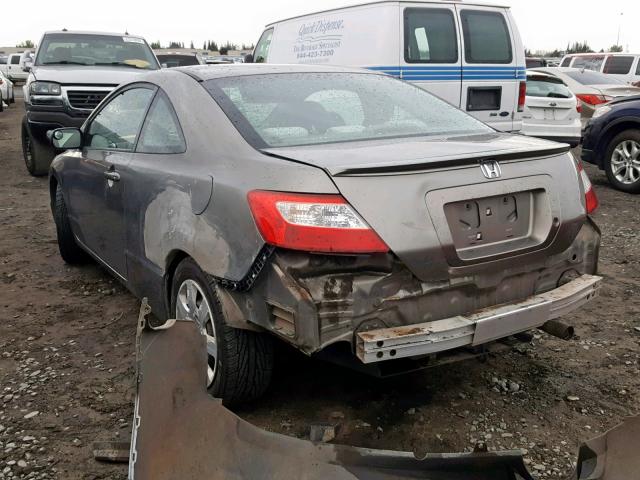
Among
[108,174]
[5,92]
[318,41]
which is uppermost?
[318,41]

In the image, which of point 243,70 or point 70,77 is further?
point 70,77

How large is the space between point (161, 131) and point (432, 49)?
5186 mm

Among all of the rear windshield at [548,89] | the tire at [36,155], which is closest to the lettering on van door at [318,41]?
the tire at [36,155]

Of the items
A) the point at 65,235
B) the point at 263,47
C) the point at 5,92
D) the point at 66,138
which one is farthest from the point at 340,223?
the point at 5,92

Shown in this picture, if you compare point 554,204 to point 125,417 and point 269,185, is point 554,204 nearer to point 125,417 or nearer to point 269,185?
point 269,185

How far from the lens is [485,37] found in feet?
26.8

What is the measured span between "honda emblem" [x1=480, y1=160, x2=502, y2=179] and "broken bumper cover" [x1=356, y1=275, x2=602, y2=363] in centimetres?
54

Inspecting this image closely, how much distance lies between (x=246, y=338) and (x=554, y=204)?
1.46m

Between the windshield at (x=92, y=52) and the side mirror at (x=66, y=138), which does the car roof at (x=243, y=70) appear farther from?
the windshield at (x=92, y=52)

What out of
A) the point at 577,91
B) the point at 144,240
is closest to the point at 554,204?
the point at 144,240

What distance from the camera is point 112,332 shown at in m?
4.08

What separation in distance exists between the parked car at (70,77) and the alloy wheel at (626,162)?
6.55 meters

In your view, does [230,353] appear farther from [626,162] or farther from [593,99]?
[593,99]

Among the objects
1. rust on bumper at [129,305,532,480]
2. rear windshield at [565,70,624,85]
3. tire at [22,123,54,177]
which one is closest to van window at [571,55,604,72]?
rear windshield at [565,70,624,85]
